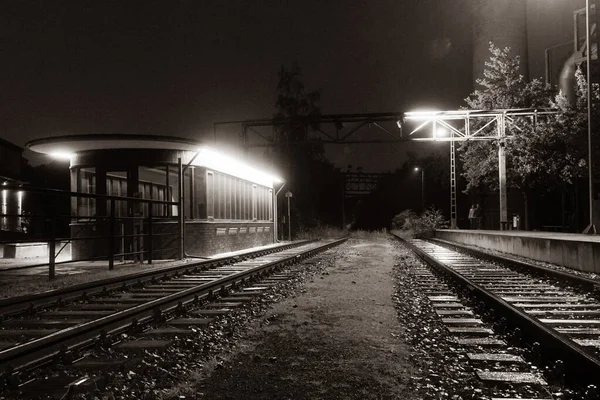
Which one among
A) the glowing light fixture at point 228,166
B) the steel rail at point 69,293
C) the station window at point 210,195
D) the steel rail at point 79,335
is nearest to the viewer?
the steel rail at point 79,335

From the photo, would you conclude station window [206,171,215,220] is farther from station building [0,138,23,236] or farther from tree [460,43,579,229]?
tree [460,43,579,229]

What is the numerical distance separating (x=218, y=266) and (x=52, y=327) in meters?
7.21

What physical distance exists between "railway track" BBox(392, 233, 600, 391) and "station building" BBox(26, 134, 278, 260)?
8299 mm

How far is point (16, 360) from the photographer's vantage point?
407 cm

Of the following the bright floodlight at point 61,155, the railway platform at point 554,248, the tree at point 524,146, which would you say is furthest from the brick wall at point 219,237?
the tree at point 524,146

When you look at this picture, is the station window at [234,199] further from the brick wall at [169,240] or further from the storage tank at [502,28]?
the storage tank at [502,28]

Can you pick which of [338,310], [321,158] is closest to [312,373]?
[338,310]

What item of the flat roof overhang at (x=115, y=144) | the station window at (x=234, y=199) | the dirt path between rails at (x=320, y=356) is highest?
the flat roof overhang at (x=115, y=144)

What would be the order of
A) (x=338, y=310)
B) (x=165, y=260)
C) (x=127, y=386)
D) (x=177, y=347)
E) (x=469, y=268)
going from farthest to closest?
(x=165, y=260)
(x=469, y=268)
(x=338, y=310)
(x=177, y=347)
(x=127, y=386)

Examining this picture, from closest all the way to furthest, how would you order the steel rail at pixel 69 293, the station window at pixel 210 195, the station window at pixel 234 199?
1. the steel rail at pixel 69 293
2. the station window at pixel 210 195
3. the station window at pixel 234 199

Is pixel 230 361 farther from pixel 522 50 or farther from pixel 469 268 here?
pixel 522 50

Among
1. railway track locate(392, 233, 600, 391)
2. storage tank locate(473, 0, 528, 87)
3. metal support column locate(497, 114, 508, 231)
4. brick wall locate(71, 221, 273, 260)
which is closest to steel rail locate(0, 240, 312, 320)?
brick wall locate(71, 221, 273, 260)

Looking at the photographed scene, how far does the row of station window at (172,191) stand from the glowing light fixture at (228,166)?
9.6 inches

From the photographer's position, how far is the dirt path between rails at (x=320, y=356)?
146 inches
